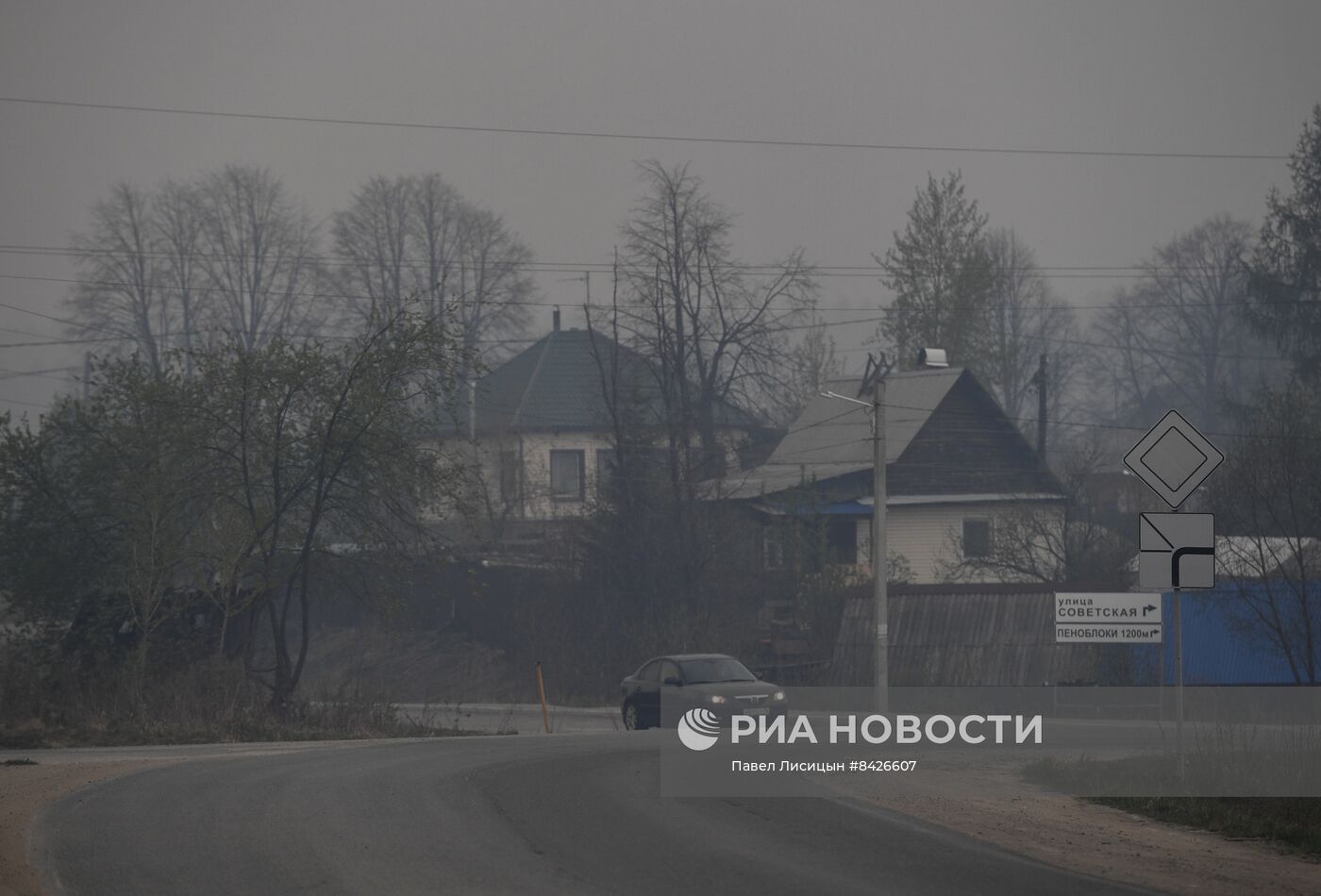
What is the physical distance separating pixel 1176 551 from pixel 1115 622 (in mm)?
3824

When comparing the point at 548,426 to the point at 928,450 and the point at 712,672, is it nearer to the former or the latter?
the point at 928,450

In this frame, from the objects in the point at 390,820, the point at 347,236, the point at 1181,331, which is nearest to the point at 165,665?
the point at 390,820

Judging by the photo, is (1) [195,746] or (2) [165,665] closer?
(1) [195,746]

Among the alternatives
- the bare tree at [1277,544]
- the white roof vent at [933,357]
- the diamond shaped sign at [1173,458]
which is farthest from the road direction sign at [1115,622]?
the white roof vent at [933,357]

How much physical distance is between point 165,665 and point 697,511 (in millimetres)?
22044

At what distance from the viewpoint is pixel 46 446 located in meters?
32.6

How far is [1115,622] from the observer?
18547 mm

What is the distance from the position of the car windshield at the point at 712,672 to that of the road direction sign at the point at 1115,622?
7892mm

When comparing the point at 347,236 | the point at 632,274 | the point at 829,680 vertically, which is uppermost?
the point at 347,236

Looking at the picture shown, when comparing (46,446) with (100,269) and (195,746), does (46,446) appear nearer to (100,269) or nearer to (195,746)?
(195,746)

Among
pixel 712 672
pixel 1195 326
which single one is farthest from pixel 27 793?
A: pixel 1195 326

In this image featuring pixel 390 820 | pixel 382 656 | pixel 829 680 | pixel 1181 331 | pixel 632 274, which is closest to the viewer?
pixel 390 820

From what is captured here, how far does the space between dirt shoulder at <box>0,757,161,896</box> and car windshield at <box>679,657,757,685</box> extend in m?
10.5

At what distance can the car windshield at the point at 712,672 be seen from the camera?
26.6 m
